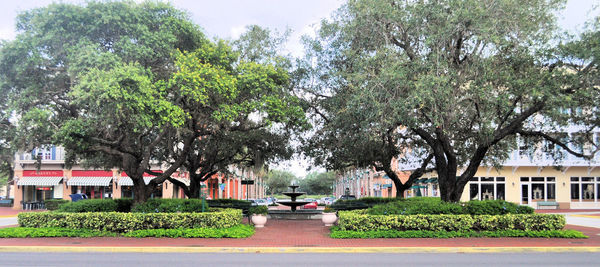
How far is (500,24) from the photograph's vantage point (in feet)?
54.6

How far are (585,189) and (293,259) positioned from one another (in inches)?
1711

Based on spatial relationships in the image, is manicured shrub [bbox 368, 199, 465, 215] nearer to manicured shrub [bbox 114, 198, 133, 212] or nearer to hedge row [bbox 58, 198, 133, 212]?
hedge row [bbox 58, 198, 133, 212]

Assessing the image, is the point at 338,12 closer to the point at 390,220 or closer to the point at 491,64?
the point at 491,64

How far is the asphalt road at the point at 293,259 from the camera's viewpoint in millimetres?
11727

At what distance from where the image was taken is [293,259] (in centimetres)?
1272

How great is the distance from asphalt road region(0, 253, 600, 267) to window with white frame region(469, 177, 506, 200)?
3341cm

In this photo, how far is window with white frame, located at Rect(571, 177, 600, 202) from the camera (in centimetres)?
4544

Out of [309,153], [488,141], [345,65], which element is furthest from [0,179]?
[488,141]

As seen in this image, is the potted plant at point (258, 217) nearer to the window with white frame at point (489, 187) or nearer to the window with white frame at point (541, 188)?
the window with white frame at point (489, 187)

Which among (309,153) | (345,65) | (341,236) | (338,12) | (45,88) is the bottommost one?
(341,236)

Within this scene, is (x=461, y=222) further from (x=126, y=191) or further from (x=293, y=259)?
(x=126, y=191)

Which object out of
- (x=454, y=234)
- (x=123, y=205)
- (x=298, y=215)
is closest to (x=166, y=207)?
(x=123, y=205)

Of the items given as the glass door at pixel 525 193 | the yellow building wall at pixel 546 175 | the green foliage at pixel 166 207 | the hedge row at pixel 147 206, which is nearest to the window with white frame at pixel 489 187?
the yellow building wall at pixel 546 175

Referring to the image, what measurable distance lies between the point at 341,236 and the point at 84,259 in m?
8.60
